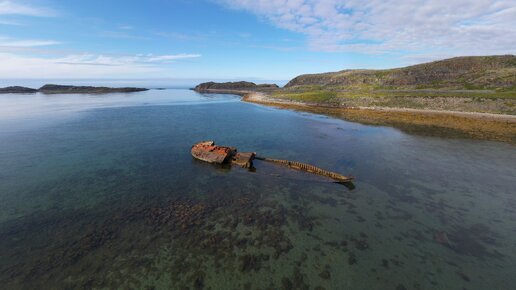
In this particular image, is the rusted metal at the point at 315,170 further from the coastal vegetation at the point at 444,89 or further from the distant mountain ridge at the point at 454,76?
the distant mountain ridge at the point at 454,76

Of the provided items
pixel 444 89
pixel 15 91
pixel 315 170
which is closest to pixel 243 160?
pixel 315 170

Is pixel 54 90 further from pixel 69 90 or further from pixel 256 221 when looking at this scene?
pixel 256 221

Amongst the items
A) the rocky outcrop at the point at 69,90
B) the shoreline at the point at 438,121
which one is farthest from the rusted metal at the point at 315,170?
the rocky outcrop at the point at 69,90

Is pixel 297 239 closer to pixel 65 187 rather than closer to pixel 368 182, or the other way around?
pixel 368 182

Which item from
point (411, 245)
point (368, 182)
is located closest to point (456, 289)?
point (411, 245)

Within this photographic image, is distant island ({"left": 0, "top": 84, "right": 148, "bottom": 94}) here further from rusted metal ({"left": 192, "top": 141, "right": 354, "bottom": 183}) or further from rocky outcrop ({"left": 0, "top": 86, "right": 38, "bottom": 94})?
rusted metal ({"left": 192, "top": 141, "right": 354, "bottom": 183})

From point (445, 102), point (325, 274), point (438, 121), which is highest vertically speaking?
point (445, 102)

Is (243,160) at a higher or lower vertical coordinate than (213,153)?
lower

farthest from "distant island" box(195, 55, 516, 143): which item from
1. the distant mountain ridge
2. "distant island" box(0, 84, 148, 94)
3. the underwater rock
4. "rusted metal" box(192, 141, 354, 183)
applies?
"distant island" box(0, 84, 148, 94)
